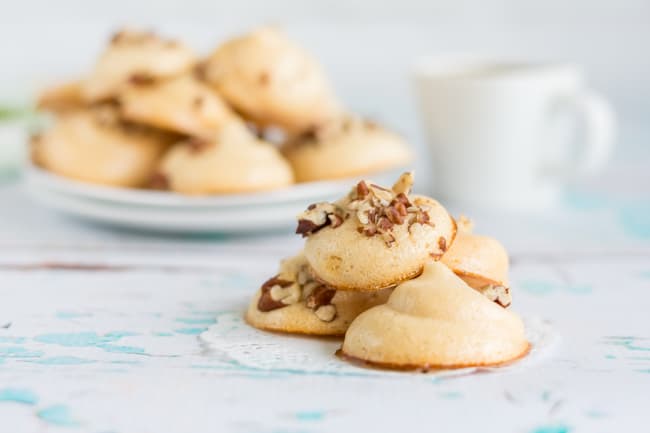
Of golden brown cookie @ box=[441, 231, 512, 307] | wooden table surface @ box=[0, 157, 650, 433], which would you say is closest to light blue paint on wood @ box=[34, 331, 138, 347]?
wooden table surface @ box=[0, 157, 650, 433]

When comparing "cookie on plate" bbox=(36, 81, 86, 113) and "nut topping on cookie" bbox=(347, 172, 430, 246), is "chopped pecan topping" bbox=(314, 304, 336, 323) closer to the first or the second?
"nut topping on cookie" bbox=(347, 172, 430, 246)

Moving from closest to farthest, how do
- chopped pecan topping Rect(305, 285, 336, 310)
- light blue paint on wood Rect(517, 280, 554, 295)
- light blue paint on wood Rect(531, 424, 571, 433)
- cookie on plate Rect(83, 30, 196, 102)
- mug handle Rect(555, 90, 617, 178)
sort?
light blue paint on wood Rect(531, 424, 571, 433) < chopped pecan topping Rect(305, 285, 336, 310) < light blue paint on wood Rect(517, 280, 554, 295) < cookie on plate Rect(83, 30, 196, 102) < mug handle Rect(555, 90, 617, 178)

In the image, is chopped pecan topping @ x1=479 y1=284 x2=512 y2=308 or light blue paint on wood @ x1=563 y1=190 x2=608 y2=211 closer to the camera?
chopped pecan topping @ x1=479 y1=284 x2=512 y2=308

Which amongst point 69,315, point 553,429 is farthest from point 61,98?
point 553,429

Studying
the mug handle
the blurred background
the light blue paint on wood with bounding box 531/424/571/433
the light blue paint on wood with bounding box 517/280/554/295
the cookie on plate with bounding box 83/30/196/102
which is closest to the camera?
the light blue paint on wood with bounding box 531/424/571/433

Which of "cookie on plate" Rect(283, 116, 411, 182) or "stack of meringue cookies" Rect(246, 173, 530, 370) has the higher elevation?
"cookie on plate" Rect(283, 116, 411, 182)

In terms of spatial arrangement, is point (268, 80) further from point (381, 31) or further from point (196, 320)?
point (381, 31)

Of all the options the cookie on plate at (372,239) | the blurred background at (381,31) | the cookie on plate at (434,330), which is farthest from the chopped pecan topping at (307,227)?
the blurred background at (381,31)

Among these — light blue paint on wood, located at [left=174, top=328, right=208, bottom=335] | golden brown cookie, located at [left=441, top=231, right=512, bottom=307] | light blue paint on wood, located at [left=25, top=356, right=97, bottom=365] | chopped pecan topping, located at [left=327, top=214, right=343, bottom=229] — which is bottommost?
light blue paint on wood, located at [left=25, top=356, right=97, bottom=365]
